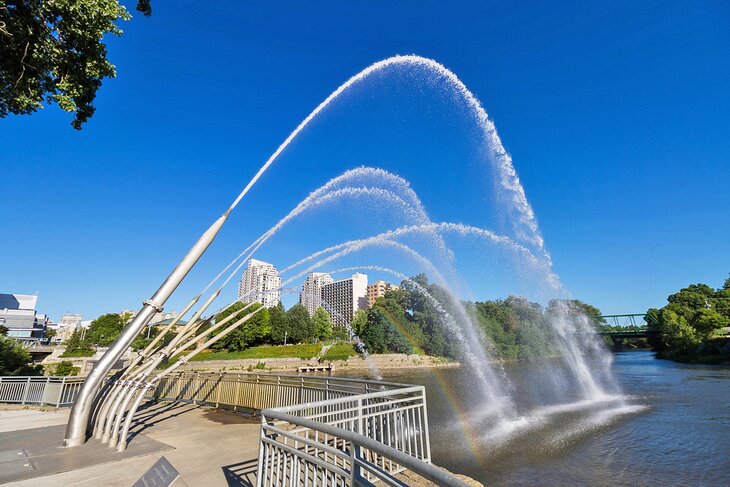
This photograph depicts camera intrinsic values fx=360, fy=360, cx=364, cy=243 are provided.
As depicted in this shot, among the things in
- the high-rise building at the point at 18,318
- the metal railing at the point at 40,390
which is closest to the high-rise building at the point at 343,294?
the high-rise building at the point at 18,318

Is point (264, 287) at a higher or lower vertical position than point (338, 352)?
higher

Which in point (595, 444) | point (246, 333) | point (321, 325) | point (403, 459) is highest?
point (321, 325)

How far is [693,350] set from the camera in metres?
63.6

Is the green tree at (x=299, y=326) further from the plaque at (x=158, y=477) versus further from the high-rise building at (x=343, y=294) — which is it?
the plaque at (x=158, y=477)

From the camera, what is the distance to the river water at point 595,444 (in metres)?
11.5

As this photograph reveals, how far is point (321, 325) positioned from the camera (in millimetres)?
104562

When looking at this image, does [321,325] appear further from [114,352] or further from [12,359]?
[114,352]

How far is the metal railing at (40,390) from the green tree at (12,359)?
51.8 ft

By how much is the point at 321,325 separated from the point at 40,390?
3497 inches

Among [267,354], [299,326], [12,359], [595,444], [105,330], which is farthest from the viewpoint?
[105,330]

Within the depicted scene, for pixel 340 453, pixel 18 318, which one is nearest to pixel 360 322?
pixel 340 453

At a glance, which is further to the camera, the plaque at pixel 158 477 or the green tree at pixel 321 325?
the green tree at pixel 321 325

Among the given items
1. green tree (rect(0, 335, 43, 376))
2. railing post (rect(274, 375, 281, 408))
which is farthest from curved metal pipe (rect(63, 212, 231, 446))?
green tree (rect(0, 335, 43, 376))

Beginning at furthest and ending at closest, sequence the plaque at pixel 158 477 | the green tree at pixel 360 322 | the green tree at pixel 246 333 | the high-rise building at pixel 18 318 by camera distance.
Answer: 1. the high-rise building at pixel 18 318
2. the green tree at pixel 360 322
3. the green tree at pixel 246 333
4. the plaque at pixel 158 477
